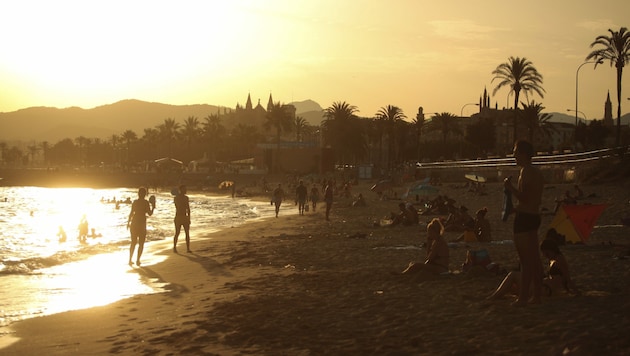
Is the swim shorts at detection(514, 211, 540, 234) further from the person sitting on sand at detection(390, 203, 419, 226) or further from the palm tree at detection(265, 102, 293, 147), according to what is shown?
the palm tree at detection(265, 102, 293, 147)

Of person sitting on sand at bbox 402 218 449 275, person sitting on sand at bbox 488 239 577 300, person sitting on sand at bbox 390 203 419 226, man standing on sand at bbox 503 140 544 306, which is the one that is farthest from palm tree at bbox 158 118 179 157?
man standing on sand at bbox 503 140 544 306

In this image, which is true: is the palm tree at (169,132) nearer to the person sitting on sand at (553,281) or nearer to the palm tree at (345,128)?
the palm tree at (345,128)

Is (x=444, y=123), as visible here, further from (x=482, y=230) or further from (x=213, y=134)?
(x=482, y=230)

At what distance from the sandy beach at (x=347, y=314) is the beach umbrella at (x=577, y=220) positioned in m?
0.31

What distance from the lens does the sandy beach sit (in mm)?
6730

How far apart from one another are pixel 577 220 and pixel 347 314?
6087 millimetres

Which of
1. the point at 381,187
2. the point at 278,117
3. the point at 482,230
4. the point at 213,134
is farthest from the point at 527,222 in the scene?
the point at 213,134

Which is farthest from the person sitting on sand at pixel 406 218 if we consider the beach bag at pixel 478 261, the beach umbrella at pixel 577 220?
the beach bag at pixel 478 261

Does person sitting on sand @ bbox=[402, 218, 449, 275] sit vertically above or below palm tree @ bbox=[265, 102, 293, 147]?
below

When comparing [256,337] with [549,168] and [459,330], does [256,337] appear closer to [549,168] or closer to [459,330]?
[459,330]

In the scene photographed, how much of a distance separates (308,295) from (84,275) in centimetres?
686

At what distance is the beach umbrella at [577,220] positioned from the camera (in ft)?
39.9

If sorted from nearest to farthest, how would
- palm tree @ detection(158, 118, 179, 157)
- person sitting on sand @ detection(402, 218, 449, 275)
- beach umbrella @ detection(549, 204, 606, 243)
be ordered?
person sitting on sand @ detection(402, 218, 449, 275)
beach umbrella @ detection(549, 204, 606, 243)
palm tree @ detection(158, 118, 179, 157)

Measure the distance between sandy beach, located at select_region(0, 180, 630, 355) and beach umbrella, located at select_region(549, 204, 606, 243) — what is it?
0.31m
